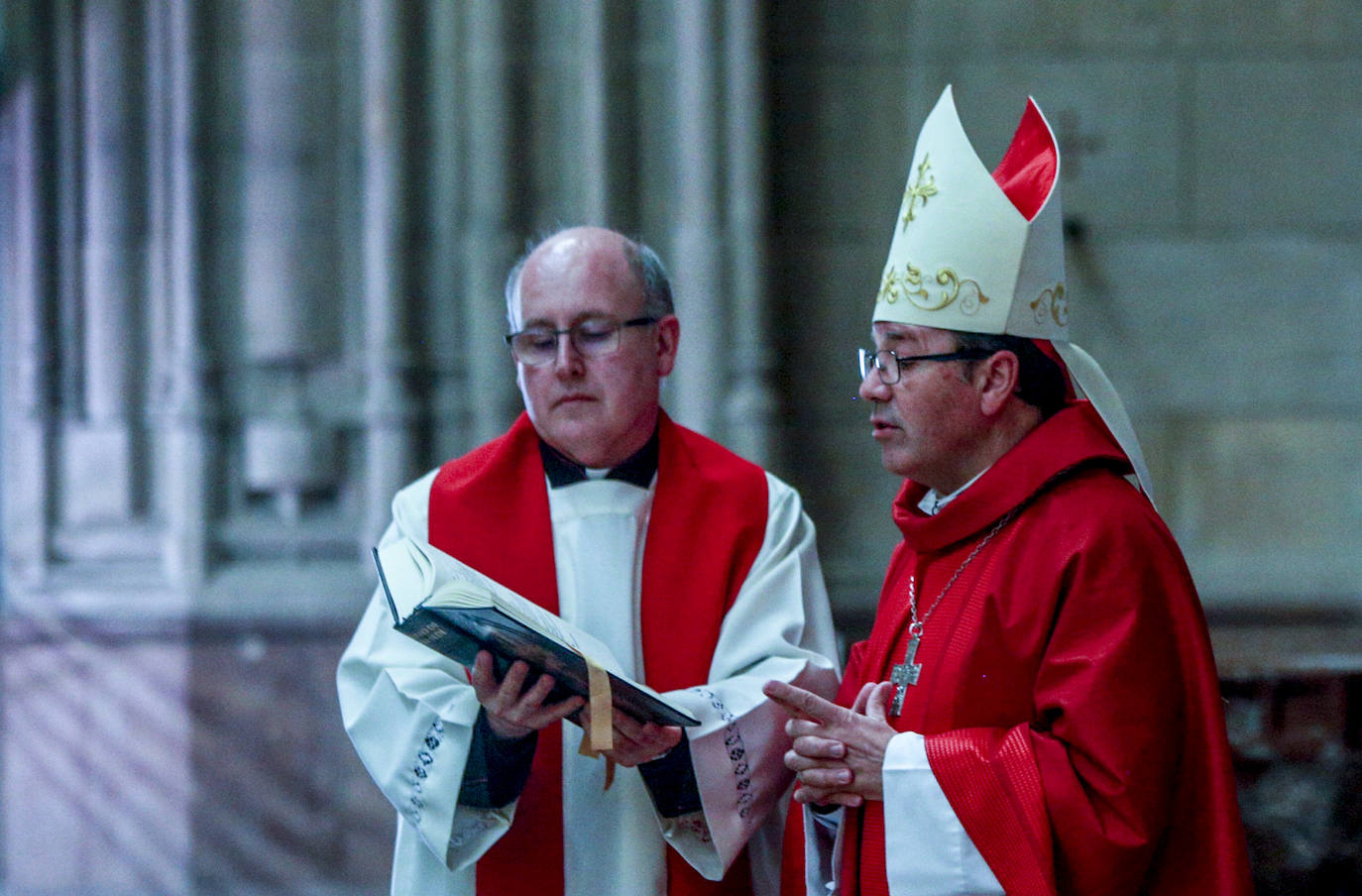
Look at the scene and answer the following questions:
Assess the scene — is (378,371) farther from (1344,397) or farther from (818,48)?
(1344,397)

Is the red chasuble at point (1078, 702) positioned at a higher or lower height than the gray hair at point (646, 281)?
lower

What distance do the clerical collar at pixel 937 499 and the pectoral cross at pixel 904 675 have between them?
203 millimetres

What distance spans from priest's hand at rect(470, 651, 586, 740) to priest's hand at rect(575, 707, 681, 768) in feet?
0.21

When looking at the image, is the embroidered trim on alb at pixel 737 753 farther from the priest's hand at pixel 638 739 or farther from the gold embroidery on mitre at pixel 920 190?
the gold embroidery on mitre at pixel 920 190

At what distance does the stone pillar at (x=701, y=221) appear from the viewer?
4664 millimetres

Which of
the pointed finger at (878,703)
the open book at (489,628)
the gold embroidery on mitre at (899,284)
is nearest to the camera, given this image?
the open book at (489,628)

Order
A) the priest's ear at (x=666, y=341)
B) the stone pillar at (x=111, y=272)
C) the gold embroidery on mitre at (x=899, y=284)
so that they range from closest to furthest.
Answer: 1. the gold embroidery on mitre at (x=899, y=284)
2. the priest's ear at (x=666, y=341)
3. the stone pillar at (x=111, y=272)

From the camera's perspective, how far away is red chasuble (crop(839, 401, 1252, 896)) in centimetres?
170

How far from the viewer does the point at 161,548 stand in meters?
4.93

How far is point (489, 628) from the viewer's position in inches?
72.3

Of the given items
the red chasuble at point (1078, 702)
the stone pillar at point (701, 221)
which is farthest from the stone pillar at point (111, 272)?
the red chasuble at point (1078, 702)

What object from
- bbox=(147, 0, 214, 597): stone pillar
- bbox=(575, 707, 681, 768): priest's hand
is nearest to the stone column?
bbox=(147, 0, 214, 597): stone pillar

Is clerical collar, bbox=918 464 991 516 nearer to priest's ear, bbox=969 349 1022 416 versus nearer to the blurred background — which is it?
priest's ear, bbox=969 349 1022 416

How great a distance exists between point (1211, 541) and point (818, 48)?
224 centimetres
